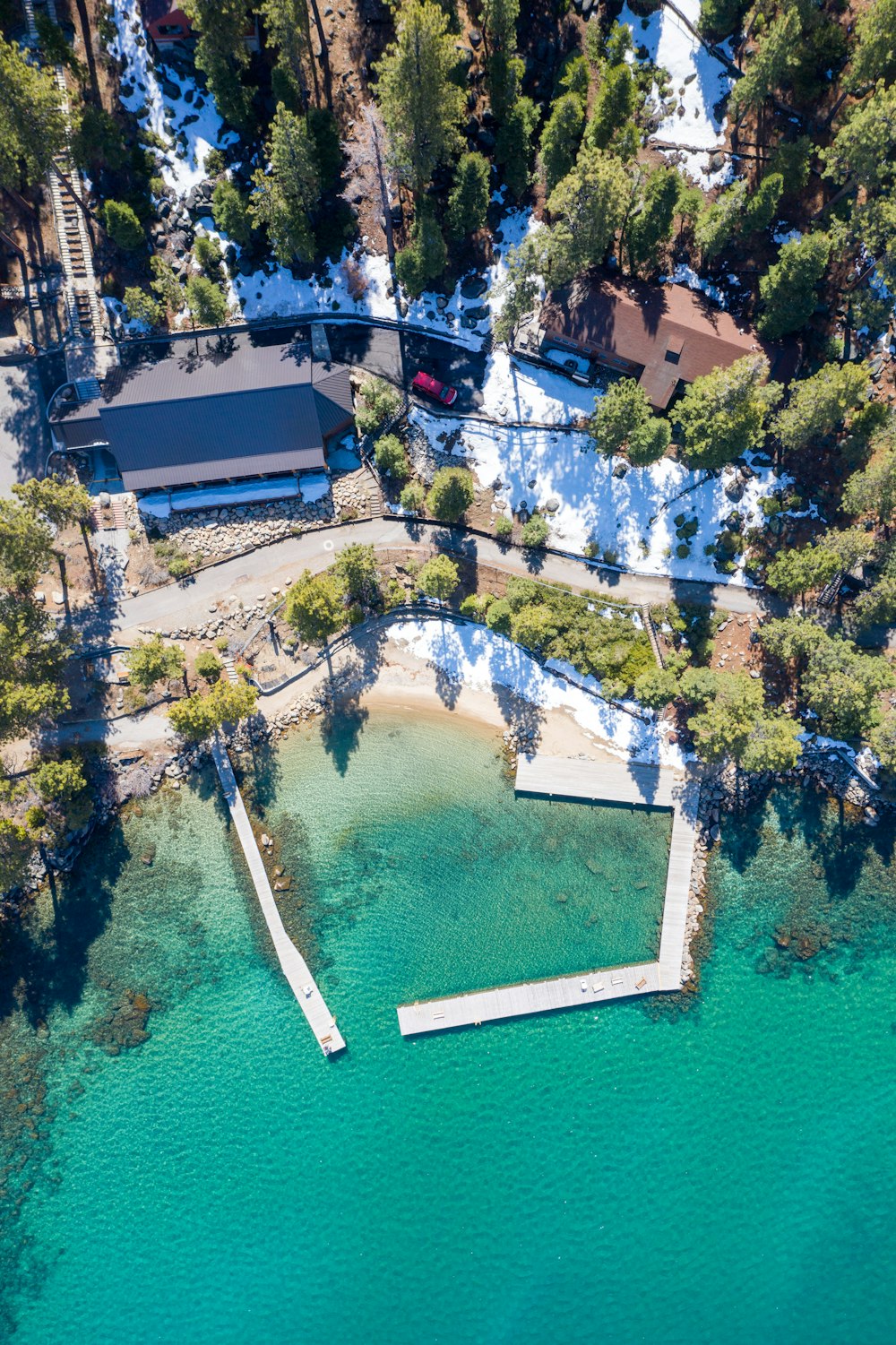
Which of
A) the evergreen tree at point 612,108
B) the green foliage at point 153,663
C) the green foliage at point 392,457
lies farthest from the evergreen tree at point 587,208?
the green foliage at point 153,663

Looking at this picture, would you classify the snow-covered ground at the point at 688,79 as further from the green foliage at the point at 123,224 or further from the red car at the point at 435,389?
the green foliage at the point at 123,224

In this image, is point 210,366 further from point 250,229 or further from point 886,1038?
point 886,1038

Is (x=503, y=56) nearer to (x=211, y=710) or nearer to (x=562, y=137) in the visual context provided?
(x=562, y=137)

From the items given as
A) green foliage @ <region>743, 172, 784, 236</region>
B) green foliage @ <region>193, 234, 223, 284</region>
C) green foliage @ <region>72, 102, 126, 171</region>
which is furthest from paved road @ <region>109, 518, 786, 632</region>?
green foliage @ <region>72, 102, 126, 171</region>

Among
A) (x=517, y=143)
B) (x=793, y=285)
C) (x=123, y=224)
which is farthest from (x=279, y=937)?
(x=517, y=143)

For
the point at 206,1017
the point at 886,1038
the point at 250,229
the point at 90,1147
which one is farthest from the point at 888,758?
the point at 90,1147

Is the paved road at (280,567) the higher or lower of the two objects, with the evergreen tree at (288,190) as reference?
lower
